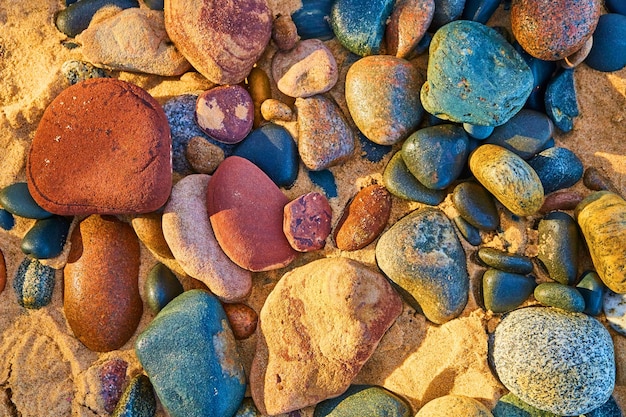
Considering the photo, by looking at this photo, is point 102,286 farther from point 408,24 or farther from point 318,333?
point 408,24

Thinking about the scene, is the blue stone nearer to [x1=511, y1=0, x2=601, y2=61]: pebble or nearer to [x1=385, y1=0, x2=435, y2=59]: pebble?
[x1=385, y1=0, x2=435, y2=59]: pebble

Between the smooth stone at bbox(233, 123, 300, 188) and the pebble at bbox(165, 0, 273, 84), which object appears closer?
the pebble at bbox(165, 0, 273, 84)

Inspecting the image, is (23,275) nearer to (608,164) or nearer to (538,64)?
(538,64)

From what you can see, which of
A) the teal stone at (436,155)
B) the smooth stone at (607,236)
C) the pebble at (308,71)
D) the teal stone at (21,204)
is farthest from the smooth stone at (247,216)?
the smooth stone at (607,236)

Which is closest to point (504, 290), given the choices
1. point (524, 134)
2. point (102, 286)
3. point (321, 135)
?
point (524, 134)

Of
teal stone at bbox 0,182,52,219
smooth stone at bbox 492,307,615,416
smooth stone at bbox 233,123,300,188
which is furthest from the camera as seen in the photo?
smooth stone at bbox 233,123,300,188

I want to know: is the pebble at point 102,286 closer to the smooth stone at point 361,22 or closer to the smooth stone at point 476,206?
the smooth stone at point 361,22

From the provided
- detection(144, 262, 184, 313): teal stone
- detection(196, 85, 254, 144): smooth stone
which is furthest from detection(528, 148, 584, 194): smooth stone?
detection(144, 262, 184, 313): teal stone
